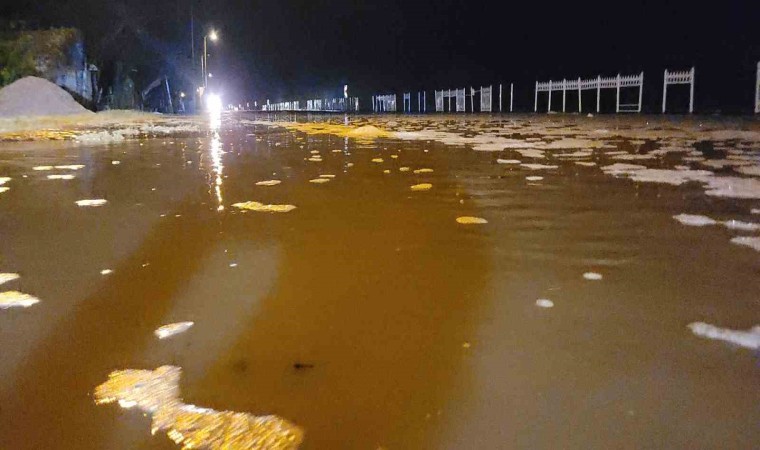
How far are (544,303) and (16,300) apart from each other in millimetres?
2188

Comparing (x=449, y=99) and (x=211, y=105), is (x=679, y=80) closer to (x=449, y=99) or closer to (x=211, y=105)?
(x=449, y=99)

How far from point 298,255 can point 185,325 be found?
102cm

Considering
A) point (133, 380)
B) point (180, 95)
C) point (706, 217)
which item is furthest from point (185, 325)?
point (180, 95)

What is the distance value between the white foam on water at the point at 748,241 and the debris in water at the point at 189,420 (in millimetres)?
2774

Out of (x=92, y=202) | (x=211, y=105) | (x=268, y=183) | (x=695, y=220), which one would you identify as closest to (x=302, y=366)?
(x=695, y=220)

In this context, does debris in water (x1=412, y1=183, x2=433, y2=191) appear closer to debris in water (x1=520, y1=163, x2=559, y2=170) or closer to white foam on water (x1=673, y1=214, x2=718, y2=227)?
debris in water (x1=520, y1=163, x2=559, y2=170)

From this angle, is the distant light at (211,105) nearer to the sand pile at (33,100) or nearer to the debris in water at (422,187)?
the sand pile at (33,100)

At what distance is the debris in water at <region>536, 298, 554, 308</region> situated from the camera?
249 cm

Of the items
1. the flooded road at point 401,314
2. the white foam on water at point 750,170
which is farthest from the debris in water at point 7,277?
the white foam on water at point 750,170

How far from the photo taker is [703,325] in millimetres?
2279

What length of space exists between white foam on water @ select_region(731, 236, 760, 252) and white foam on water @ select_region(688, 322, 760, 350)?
1.26 m

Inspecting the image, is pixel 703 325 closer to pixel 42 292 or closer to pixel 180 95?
pixel 42 292

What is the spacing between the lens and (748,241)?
3.42 m

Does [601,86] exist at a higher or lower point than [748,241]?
higher
